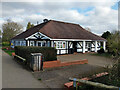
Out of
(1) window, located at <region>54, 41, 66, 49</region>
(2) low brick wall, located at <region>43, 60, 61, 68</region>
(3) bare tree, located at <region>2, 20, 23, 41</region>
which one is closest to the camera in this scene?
(2) low brick wall, located at <region>43, 60, 61, 68</region>

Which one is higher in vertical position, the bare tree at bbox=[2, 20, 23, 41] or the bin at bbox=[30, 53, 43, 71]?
the bare tree at bbox=[2, 20, 23, 41]

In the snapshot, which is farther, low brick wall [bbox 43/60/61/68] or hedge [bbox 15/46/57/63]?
hedge [bbox 15/46/57/63]

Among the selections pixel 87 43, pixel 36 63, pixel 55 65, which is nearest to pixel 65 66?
pixel 55 65

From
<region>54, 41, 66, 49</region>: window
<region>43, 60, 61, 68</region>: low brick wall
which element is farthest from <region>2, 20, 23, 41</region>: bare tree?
<region>43, 60, 61, 68</region>: low brick wall

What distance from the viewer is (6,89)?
3.96 meters

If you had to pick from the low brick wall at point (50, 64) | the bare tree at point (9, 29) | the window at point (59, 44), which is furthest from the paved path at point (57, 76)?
the bare tree at point (9, 29)

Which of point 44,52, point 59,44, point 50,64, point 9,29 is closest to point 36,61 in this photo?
point 50,64

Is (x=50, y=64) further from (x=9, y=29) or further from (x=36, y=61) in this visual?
(x=9, y=29)

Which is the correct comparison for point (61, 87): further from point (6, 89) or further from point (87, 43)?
point (87, 43)

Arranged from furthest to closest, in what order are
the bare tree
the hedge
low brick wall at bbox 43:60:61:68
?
the bare tree → the hedge → low brick wall at bbox 43:60:61:68

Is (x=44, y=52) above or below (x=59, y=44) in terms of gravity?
below

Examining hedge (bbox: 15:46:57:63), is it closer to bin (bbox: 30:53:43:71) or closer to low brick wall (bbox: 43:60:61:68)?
low brick wall (bbox: 43:60:61:68)

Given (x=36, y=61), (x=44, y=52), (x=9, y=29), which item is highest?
(x=9, y=29)

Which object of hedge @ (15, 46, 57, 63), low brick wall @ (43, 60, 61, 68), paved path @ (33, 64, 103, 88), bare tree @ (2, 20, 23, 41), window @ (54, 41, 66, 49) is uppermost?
bare tree @ (2, 20, 23, 41)
